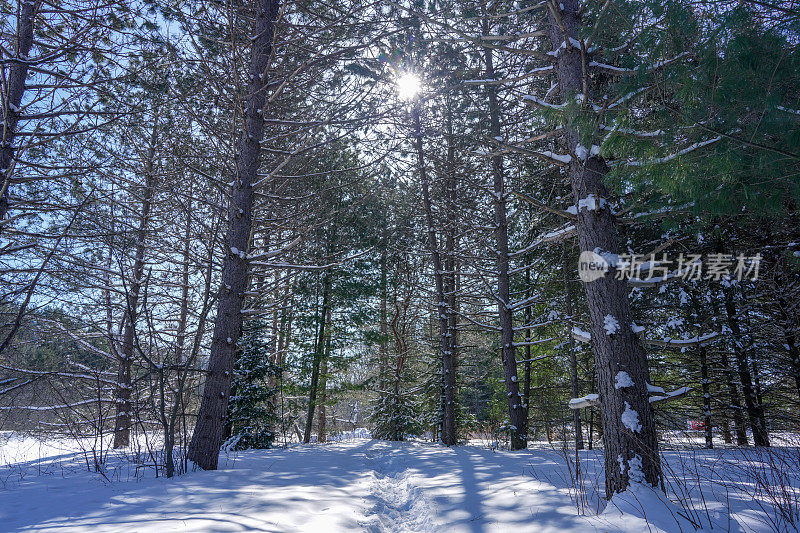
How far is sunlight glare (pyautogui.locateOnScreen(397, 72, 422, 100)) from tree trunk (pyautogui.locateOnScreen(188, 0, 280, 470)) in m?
2.68

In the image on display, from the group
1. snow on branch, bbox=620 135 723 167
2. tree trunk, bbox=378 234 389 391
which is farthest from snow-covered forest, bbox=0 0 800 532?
tree trunk, bbox=378 234 389 391

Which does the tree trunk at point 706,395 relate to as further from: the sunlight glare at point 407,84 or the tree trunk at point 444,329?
the sunlight glare at point 407,84

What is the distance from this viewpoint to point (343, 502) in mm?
A: 4062

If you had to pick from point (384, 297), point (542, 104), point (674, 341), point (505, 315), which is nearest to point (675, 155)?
point (542, 104)

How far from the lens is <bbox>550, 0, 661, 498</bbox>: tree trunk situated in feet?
12.9

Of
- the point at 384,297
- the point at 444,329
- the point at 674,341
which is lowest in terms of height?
the point at 674,341

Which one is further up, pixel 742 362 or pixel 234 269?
pixel 234 269

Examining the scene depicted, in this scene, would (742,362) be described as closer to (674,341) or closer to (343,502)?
(674,341)

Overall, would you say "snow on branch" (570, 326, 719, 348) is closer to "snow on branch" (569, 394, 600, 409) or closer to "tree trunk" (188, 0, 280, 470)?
"snow on branch" (569, 394, 600, 409)

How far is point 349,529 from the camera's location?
3.16 m

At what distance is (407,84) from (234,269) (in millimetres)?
5383

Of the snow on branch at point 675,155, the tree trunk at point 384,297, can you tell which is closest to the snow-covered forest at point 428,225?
the snow on branch at point 675,155

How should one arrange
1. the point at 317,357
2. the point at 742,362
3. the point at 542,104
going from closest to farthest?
1. the point at 542,104
2. the point at 742,362
3. the point at 317,357

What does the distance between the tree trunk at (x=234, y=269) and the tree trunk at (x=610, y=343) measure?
452 centimetres
